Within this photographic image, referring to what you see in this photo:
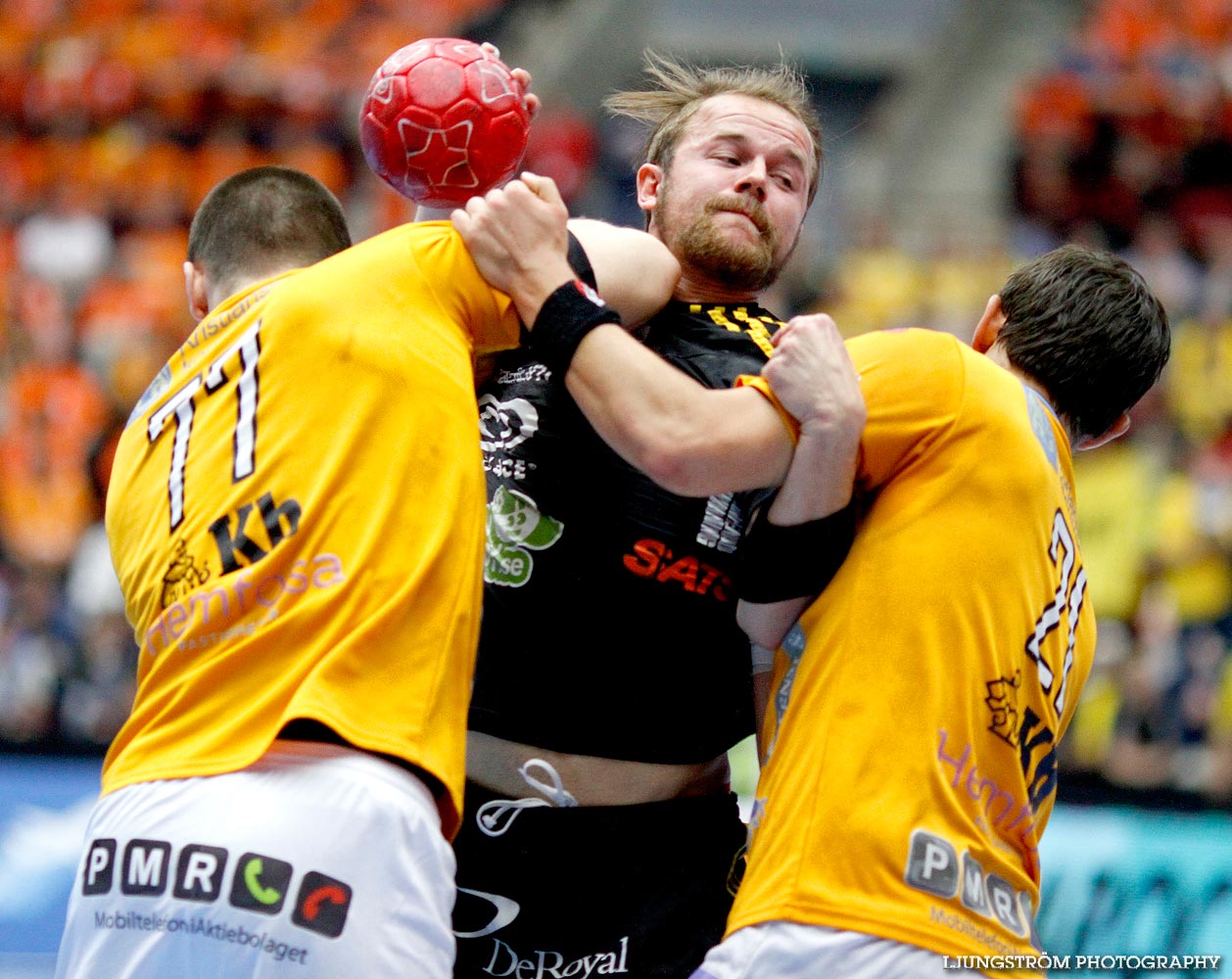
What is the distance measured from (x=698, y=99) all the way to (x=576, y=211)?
10953 millimetres

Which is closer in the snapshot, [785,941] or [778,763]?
[785,941]

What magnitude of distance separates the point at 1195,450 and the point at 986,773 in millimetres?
8604

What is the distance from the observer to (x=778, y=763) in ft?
11.0

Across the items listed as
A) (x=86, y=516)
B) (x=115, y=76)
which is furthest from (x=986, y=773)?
(x=115, y=76)

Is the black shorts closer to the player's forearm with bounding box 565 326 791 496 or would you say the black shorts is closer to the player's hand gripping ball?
the player's forearm with bounding box 565 326 791 496

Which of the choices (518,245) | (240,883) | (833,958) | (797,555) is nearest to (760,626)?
(797,555)

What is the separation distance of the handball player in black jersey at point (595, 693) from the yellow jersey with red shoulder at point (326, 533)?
0.67 meters

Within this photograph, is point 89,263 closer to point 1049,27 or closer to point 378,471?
point 1049,27

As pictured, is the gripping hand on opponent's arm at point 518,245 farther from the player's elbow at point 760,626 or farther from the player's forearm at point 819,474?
the player's elbow at point 760,626

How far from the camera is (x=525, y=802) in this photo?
3.93 m

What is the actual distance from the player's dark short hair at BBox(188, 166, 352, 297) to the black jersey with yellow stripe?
650 mm

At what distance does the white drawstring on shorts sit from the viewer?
154 inches

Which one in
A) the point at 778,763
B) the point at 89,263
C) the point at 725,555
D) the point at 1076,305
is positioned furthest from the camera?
the point at 89,263

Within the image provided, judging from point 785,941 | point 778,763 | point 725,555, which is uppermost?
point 725,555
